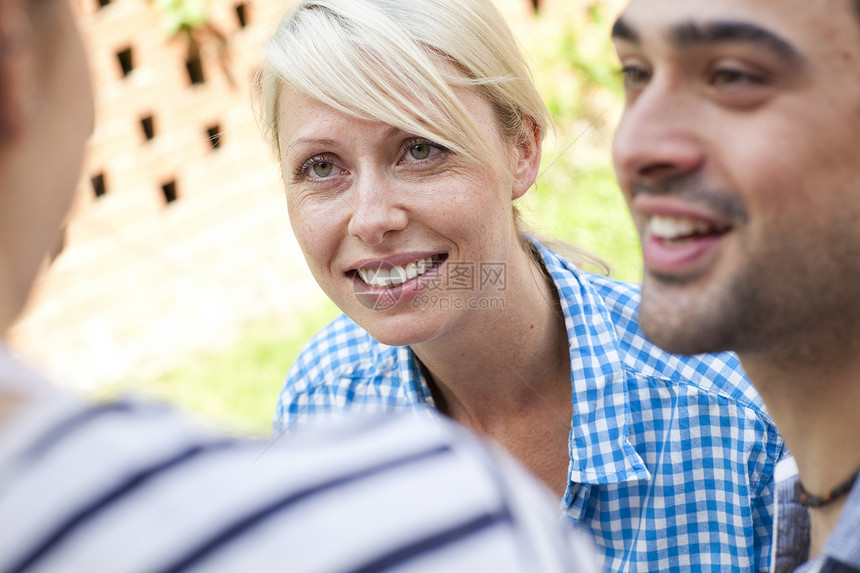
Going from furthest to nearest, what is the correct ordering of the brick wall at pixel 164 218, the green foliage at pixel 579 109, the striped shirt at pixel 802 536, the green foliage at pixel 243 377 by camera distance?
the brick wall at pixel 164 218, the green foliage at pixel 579 109, the green foliage at pixel 243 377, the striped shirt at pixel 802 536

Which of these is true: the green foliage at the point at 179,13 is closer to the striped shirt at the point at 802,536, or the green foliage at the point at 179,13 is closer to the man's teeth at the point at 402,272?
the man's teeth at the point at 402,272

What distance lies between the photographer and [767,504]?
1.57m

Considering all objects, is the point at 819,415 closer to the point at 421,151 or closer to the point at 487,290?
the point at 487,290

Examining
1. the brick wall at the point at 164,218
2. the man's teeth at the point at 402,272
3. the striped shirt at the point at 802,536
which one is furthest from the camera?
the brick wall at the point at 164,218

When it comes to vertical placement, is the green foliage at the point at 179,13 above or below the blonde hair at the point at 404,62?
above

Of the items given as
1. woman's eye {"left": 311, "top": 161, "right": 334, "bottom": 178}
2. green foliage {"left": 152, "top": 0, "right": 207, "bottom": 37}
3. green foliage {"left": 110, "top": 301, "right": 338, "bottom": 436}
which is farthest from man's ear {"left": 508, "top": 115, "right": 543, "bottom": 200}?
green foliage {"left": 152, "top": 0, "right": 207, "bottom": 37}

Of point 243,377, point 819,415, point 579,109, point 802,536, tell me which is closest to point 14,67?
point 819,415

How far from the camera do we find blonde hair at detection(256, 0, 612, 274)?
A: 1.61m

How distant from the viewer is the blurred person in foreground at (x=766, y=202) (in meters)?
0.92

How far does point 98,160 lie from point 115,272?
0.58 meters

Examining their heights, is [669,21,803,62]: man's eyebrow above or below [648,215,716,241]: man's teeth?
above

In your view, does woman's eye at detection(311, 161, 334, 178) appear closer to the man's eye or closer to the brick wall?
the man's eye

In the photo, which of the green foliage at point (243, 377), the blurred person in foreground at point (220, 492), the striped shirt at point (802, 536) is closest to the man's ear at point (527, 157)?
the striped shirt at point (802, 536)

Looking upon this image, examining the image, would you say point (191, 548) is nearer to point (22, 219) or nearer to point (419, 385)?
point (22, 219)
